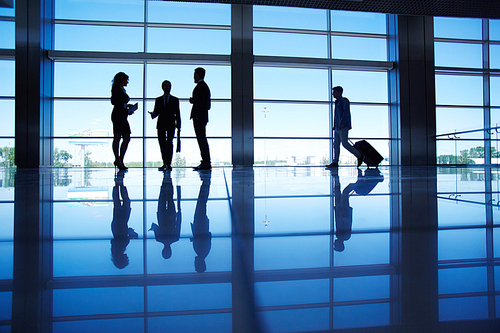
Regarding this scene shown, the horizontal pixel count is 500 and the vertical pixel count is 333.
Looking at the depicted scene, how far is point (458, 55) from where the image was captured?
10984mm

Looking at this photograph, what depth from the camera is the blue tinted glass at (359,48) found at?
415 inches

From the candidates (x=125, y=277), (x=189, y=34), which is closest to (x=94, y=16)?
(x=189, y=34)

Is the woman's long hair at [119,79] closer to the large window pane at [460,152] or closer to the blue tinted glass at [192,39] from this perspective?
the blue tinted glass at [192,39]

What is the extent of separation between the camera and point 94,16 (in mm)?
10016

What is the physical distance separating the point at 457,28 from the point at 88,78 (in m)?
12.5

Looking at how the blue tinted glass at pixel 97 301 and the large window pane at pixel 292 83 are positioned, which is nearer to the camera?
the blue tinted glass at pixel 97 301

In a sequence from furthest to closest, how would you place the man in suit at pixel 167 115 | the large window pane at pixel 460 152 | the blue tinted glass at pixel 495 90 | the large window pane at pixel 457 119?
the blue tinted glass at pixel 495 90 < the large window pane at pixel 457 119 < the large window pane at pixel 460 152 < the man in suit at pixel 167 115

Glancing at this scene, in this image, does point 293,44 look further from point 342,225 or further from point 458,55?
point 342,225

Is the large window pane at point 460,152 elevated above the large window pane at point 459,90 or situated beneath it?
situated beneath

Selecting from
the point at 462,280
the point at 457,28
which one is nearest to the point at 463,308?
the point at 462,280

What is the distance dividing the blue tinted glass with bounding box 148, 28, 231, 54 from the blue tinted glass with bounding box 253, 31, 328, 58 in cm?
111

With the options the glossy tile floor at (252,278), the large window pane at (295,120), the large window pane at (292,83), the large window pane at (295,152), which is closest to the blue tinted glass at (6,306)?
the glossy tile floor at (252,278)

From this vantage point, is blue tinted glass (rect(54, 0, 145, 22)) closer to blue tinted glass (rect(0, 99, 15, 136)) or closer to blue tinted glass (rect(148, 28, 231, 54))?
blue tinted glass (rect(148, 28, 231, 54))

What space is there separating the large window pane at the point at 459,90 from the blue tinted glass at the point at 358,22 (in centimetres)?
263
